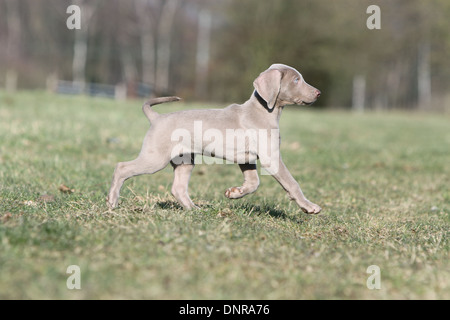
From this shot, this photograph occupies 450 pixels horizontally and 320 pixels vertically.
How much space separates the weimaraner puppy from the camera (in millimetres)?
4363

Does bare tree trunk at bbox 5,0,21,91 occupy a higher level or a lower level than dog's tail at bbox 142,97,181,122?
higher

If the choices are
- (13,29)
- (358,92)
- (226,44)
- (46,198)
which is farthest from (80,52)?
(46,198)

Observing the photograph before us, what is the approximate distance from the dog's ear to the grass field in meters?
1.01

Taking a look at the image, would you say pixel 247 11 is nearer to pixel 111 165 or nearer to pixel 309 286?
pixel 111 165

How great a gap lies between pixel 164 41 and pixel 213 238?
43310 millimetres

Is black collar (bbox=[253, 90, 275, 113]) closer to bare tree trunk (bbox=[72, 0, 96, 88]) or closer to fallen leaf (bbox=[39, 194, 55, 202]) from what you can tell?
fallen leaf (bbox=[39, 194, 55, 202])

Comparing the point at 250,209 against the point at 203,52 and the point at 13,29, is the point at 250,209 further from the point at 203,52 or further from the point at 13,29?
the point at 13,29

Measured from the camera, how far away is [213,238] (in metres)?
3.47

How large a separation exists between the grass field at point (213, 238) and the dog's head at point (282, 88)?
1.04 metres

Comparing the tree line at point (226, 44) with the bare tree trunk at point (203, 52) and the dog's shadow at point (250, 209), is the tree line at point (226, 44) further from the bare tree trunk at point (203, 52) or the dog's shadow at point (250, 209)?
the dog's shadow at point (250, 209)

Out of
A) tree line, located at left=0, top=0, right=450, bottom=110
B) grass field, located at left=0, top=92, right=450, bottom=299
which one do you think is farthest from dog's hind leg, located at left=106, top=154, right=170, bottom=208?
tree line, located at left=0, top=0, right=450, bottom=110

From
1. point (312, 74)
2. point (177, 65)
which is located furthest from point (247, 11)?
point (177, 65)

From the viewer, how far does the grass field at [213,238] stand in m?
2.80

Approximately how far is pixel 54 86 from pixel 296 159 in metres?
26.5
